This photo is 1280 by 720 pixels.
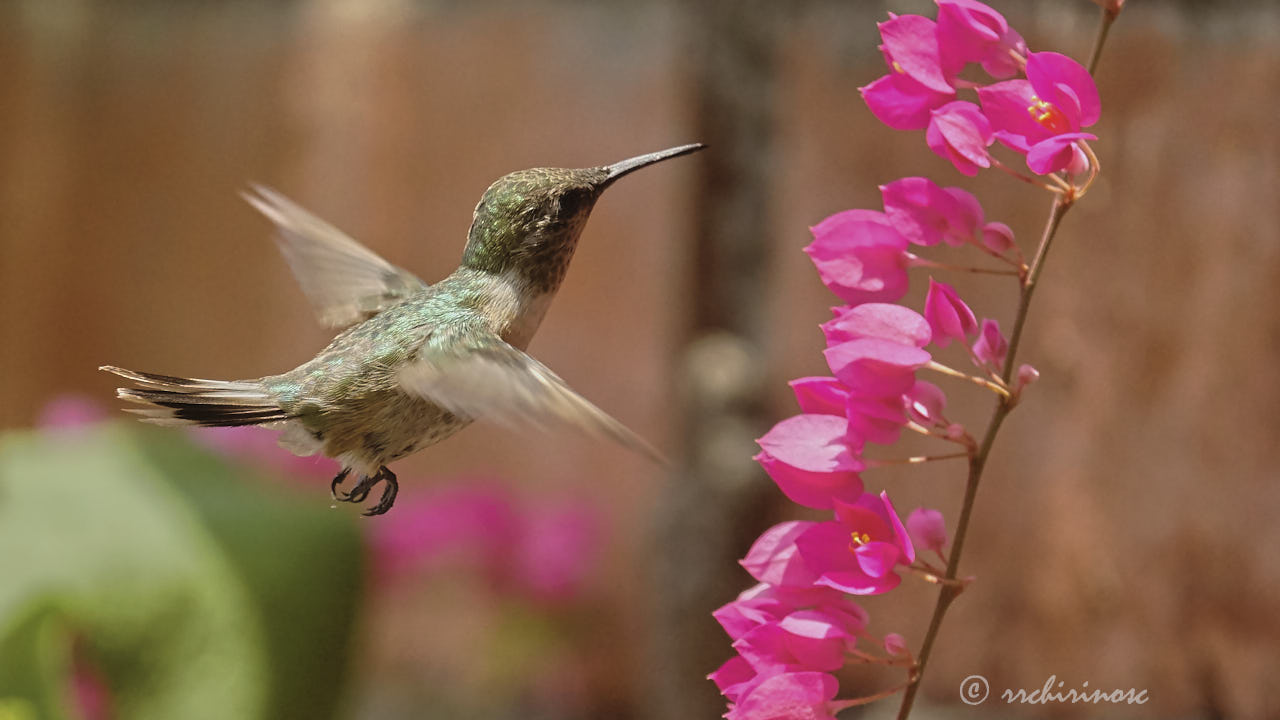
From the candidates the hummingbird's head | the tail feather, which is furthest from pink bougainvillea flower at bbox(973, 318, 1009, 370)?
the tail feather


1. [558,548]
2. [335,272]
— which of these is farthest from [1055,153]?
[558,548]

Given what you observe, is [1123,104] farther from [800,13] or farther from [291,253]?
[291,253]

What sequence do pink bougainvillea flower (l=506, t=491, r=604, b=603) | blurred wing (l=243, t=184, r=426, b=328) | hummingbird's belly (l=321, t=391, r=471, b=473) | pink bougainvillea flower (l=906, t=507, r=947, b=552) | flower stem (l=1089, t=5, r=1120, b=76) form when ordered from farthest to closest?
1. pink bougainvillea flower (l=506, t=491, r=604, b=603)
2. blurred wing (l=243, t=184, r=426, b=328)
3. hummingbird's belly (l=321, t=391, r=471, b=473)
4. pink bougainvillea flower (l=906, t=507, r=947, b=552)
5. flower stem (l=1089, t=5, r=1120, b=76)

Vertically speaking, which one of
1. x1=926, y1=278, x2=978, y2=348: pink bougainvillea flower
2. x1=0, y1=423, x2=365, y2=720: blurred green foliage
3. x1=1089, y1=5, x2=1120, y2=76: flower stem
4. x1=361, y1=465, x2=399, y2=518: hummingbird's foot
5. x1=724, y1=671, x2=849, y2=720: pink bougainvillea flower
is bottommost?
x1=0, y1=423, x2=365, y2=720: blurred green foliage

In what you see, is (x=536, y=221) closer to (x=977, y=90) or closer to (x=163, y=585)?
(x=977, y=90)

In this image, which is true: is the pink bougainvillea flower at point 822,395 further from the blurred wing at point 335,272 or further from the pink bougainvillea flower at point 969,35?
the blurred wing at point 335,272

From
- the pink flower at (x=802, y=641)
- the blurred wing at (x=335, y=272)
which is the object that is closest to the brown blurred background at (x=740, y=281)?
the blurred wing at (x=335, y=272)

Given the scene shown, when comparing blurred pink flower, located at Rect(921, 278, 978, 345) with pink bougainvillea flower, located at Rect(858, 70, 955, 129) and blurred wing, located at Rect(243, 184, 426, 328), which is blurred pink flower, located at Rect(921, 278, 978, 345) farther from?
blurred wing, located at Rect(243, 184, 426, 328)

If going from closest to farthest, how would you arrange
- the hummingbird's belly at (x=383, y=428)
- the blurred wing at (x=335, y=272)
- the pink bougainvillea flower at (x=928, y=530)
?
the pink bougainvillea flower at (x=928, y=530) → the hummingbird's belly at (x=383, y=428) → the blurred wing at (x=335, y=272)
